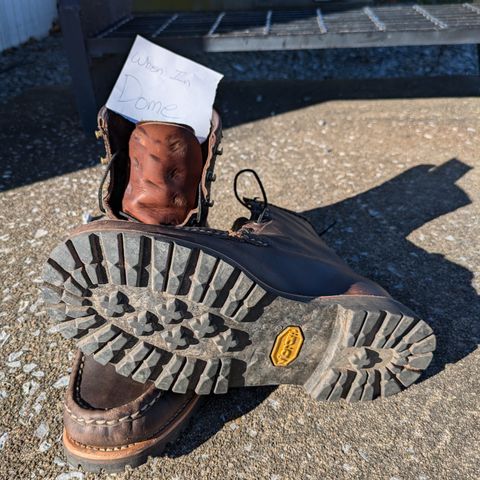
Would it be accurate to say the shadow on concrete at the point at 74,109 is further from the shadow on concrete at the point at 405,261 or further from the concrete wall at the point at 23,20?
the concrete wall at the point at 23,20

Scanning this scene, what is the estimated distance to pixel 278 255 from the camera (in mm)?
1542

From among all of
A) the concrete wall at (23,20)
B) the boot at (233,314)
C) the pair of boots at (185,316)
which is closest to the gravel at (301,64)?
the concrete wall at (23,20)

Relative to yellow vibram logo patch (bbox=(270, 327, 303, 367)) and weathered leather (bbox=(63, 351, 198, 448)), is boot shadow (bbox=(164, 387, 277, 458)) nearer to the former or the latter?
weathered leather (bbox=(63, 351, 198, 448))

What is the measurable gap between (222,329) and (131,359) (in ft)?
0.86

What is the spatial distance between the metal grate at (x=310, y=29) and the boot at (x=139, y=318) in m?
1.83

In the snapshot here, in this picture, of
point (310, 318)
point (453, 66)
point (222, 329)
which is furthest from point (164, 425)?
point (453, 66)

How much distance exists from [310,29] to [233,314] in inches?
115

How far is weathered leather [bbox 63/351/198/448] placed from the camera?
1.43 m

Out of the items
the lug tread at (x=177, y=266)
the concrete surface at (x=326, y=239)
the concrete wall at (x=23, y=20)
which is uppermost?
the lug tread at (x=177, y=266)

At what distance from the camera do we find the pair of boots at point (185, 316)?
1233 millimetres

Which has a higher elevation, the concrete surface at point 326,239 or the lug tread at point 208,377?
the lug tread at point 208,377

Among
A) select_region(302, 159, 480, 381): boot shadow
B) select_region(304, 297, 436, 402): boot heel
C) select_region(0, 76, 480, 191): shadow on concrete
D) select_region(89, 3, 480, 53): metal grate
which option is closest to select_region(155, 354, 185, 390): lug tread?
select_region(304, 297, 436, 402): boot heel

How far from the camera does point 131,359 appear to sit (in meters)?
1.36

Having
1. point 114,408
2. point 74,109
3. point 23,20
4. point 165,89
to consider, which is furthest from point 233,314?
point 23,20
